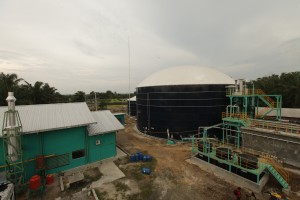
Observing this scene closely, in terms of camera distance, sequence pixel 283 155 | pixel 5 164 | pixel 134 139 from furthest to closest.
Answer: pixel 134 139
pixel 283 155
pixel 5 164

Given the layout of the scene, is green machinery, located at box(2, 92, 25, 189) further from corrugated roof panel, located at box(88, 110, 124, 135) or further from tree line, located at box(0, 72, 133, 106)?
tree line, located at box(0, 72, 133, 106)

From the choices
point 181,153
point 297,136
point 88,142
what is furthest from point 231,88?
point 88,142

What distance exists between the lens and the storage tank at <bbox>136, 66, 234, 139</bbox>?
23.6 metres

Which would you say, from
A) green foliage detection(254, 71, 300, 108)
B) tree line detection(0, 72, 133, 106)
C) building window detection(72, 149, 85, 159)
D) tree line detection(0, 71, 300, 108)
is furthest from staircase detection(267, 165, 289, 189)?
tree line detection(0, 72, 133, 106)

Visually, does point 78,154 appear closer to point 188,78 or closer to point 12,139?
point 12,139

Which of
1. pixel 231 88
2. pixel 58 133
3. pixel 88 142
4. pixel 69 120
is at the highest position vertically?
pixel 231 88

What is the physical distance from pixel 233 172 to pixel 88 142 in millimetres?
14315

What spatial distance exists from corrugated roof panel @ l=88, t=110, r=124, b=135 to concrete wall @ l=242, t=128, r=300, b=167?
50.2ft

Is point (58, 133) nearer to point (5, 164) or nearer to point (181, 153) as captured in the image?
point (5, 164)

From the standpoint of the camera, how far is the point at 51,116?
49.3 feet

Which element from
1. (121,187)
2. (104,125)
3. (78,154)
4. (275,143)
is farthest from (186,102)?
(78,154)

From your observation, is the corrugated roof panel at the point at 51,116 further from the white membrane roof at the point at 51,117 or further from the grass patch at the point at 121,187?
the grass patch at the point at 121,187

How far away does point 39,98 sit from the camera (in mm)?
38281

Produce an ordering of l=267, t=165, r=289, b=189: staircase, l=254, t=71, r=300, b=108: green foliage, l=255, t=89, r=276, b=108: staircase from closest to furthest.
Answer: l=267, t=165, r=289, b=189: staircase → l=255, t=89, r=276, b=108: staircase → l=254, t=71, r=300, b=108: green foliage
